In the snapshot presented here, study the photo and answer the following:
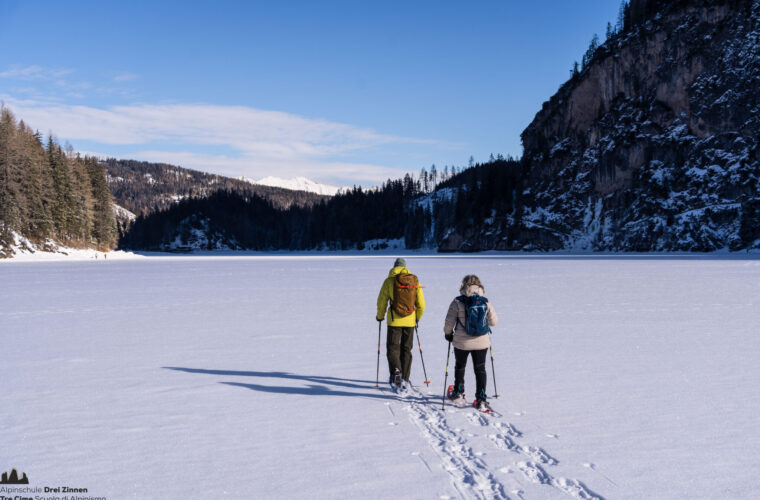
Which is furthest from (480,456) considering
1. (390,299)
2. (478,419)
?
(390,299)

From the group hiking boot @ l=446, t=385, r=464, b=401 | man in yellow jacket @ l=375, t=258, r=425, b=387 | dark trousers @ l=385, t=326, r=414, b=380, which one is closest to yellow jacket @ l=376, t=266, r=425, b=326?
man in yellow jacket @ l=375, t=258, r=425, b=387

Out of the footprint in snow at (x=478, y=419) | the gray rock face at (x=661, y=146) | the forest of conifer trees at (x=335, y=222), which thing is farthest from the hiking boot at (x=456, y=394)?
the forest of conifer trees at (x=335, y=222)

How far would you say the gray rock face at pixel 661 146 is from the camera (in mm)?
68375

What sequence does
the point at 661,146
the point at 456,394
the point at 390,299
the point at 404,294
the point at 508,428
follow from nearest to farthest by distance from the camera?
the point at 508,428 < the point at 456,394 < the point at 404,294 < the point at 390,299 < the point at 661,146

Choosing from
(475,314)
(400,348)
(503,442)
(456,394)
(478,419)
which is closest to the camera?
(503,442)

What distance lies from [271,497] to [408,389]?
378cm

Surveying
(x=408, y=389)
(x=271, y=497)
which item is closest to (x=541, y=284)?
(x=408, y=389)

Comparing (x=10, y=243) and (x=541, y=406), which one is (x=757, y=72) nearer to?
(x=541, y=406)

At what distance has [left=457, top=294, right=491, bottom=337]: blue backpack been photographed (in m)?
A: 6.44

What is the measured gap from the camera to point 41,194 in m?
61.4

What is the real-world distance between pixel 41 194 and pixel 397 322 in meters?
69.5

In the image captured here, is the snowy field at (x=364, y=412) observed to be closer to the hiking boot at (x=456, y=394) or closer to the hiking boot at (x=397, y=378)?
the hiking boot at (x=456, y=394)

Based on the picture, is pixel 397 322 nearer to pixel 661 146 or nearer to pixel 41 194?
pixel 41 194

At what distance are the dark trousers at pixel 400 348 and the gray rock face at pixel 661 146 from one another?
231 ft
